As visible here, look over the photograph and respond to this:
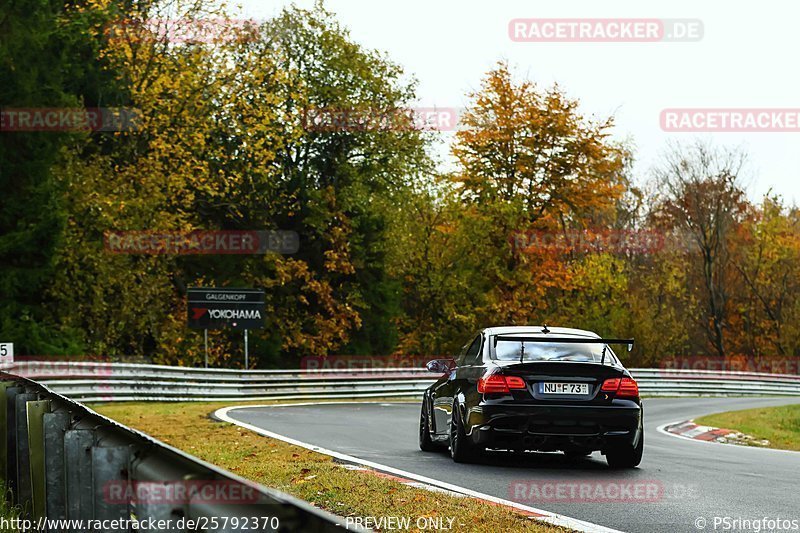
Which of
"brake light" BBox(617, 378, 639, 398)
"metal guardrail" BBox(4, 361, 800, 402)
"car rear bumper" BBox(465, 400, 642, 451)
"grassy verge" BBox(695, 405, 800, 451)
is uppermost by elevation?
"brake light" BBox(617, 378, 639, 398)

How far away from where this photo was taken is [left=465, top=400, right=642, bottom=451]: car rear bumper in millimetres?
10938

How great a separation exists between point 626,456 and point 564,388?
104cm

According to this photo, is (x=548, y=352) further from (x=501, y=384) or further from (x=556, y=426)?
(x=556, y=426)

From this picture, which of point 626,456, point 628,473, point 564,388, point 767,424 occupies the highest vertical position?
point 564,388

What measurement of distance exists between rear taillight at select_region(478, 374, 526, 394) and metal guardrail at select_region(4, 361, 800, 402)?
37.6ft

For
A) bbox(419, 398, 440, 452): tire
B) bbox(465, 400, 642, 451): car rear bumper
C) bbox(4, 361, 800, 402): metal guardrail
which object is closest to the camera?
bbox(465, 400, 642, 451): car rear bumper

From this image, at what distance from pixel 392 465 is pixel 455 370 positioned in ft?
5.40

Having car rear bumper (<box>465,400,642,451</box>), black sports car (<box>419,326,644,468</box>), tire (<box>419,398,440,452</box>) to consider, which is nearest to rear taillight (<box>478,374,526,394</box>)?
black sports car (<box>419,326,644,468</box>)

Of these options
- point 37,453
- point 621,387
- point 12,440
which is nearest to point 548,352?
point 621,387

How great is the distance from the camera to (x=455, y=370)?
12.7 meters

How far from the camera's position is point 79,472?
4.64 metres

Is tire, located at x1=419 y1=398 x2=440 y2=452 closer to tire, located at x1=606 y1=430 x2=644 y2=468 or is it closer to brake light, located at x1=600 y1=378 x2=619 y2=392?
tire, located at x1=606 y1=430 x2=644 y2=468

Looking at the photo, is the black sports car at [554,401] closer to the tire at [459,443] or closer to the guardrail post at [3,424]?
the tire at [459,443]

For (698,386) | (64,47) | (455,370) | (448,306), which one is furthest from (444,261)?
(455,370)
